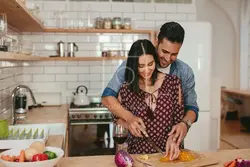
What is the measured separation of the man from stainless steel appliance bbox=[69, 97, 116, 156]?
2.31 feet

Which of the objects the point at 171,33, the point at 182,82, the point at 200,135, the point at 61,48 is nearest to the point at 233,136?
the point at 200,135

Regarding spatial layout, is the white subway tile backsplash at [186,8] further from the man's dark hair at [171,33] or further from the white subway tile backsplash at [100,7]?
the man's dark hair at [171,33]

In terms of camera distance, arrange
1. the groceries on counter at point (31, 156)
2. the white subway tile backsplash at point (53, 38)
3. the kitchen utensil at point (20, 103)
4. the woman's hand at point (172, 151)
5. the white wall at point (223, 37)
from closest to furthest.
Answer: the groceries on counter at point (31, 156), the woman's hand at point (172, 151), the kitchen utensil at point (20, 103), the white subway tile backsplash at point (53, 38), the white wall at point (223, 37)

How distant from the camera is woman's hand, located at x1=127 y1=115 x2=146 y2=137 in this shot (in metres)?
1.38

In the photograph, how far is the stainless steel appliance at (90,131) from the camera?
2.16 meters

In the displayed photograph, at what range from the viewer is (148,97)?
4.71 ft

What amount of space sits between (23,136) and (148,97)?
63 centimetres

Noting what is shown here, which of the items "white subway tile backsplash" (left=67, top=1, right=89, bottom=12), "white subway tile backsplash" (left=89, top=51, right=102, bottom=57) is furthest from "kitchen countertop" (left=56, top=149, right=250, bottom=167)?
"white subway tile backsplash" (left=67, top=1, right=89, bottom=12)

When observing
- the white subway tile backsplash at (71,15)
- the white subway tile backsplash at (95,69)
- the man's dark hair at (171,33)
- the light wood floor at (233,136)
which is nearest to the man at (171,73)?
the man's dark hair at (171,33)

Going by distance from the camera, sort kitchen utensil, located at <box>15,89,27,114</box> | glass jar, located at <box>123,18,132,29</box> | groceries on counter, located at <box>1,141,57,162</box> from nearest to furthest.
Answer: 1. groceries on counter, located at <box>1,141,57,162</box>
2. kitchen utensil, located at <box>15,89,27,114</box>
3. glass jar, located at <box>123,18,132,29</box>

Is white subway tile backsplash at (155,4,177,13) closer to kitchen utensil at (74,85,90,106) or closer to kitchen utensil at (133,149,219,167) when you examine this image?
kitchen utensil at (74,85,90,106)

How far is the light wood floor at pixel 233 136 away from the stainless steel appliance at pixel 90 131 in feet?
5.33

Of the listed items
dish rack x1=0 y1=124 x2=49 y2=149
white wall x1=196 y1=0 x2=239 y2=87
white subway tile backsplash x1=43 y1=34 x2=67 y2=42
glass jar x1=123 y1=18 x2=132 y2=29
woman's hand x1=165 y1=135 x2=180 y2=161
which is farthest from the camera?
white wall x1=196 y1=0 x2=239 y2=87

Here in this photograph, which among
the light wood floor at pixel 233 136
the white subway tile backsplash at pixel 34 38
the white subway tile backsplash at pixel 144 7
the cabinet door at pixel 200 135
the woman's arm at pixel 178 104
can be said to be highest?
the white subway tile backsplash at pixel 144 7
